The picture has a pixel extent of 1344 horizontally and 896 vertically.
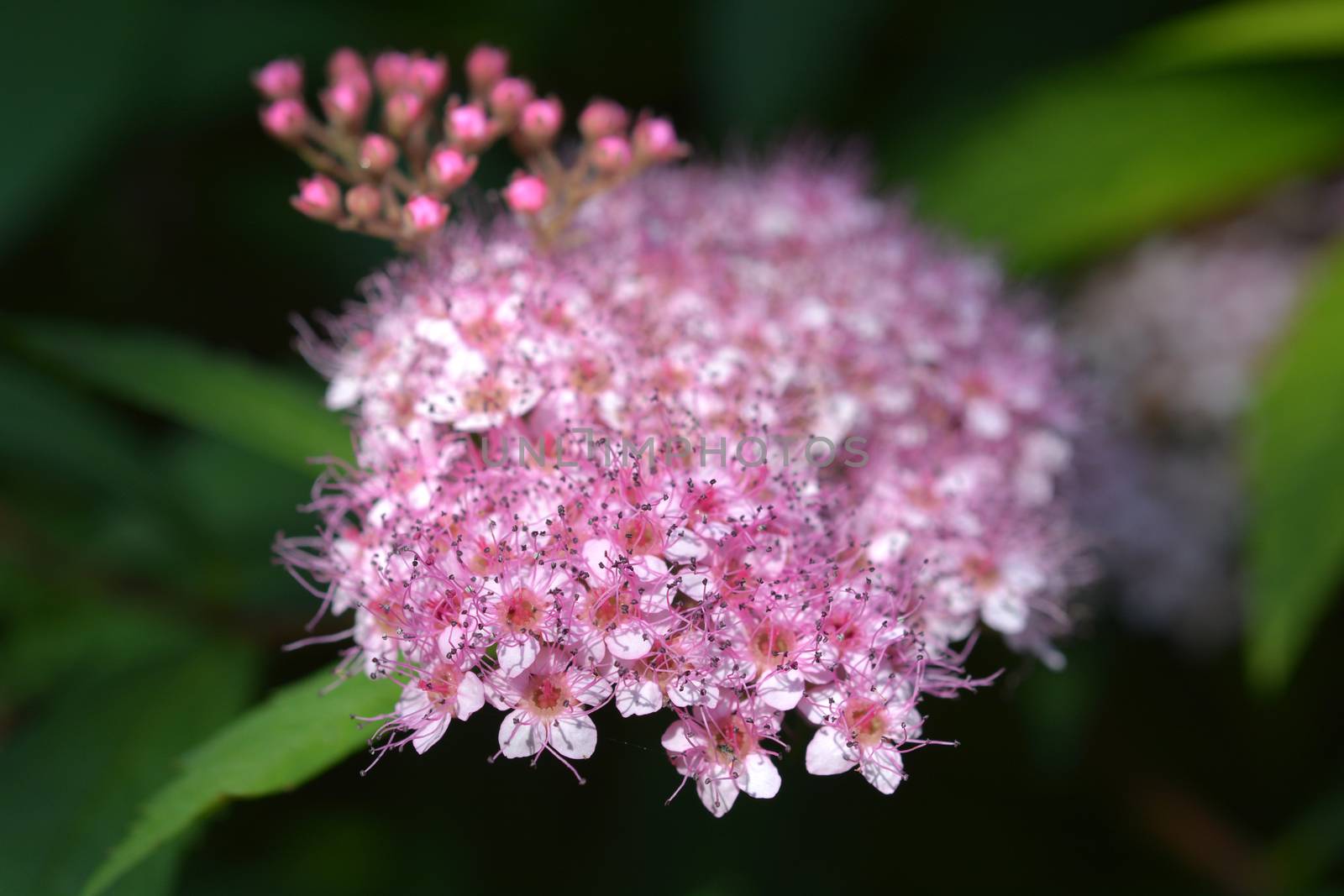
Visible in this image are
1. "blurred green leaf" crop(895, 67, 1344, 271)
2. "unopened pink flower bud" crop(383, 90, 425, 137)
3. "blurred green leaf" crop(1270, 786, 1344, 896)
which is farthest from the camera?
"blurred green leaf" crop(895, 67, 1344, 271)

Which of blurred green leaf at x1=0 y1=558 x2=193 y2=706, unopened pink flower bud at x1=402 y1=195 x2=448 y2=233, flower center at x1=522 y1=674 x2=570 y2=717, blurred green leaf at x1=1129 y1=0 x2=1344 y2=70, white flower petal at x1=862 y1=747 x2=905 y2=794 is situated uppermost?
blurred green leaf at x1=1129 y1=0 x2=1344 y2=70

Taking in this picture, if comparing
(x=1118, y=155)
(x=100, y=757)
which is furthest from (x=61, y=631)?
(x=1118, y=155)

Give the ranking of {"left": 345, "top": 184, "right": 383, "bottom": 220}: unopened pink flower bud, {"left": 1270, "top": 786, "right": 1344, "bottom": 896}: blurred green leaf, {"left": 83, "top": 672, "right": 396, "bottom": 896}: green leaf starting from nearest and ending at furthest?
{"left": 83, "top": 672, "right": 396, "bottom": 896}: green leaf < {"left": 345, "top": 184, "right": 383, "bottom": 220}: unopened pink flower bud < {"left": 1270, "top": 786, "right": 1344, "bottom": 896}: blurred green leaf

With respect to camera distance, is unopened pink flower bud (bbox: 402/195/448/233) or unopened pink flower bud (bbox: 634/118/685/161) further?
unopened pink flower bud (bbox: 634/118/685/161)

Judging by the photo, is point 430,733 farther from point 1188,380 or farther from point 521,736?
point 1188,380

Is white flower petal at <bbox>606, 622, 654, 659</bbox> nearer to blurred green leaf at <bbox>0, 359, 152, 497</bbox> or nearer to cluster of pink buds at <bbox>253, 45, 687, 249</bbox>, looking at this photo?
cluster of pink buds at <bbox>253, 45, 687, 249</bbox>

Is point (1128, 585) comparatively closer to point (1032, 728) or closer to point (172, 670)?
point (1032, 728)

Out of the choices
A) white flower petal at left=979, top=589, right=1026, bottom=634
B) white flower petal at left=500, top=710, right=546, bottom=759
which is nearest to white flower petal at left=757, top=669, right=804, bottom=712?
white flower petal at left=500, top=710, right=546, bottom=759

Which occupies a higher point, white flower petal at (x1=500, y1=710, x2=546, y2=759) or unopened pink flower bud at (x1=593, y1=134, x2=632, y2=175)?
unopened pink flower bud at (x1=593, y1=134, x2=632, y2=175)

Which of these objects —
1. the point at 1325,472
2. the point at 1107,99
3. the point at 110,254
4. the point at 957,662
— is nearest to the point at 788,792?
the point at 957,662
